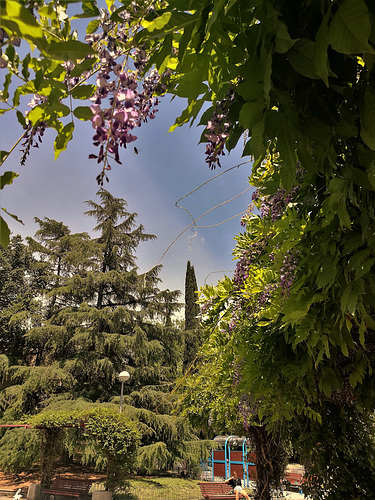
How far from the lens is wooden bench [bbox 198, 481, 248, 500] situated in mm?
8971

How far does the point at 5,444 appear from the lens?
1368 cm

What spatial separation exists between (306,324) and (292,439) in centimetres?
277

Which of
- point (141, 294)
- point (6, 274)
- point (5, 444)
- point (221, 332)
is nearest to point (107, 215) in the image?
point (141, 294)

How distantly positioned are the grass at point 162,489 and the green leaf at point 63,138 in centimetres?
1338

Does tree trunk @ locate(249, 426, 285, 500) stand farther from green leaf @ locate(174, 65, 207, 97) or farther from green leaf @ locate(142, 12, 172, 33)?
green leaf @ locate(142, 12, 172, 33)

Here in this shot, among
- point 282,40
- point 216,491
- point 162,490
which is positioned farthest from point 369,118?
point 162,490

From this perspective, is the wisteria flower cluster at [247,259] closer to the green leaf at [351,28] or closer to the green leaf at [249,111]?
the green leaf at [249,111]

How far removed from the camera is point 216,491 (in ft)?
32.2

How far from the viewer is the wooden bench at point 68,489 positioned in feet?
30.7

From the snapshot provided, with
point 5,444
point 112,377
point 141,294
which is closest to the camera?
point 5,444

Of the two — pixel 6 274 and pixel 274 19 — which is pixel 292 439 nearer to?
pixel 274 19

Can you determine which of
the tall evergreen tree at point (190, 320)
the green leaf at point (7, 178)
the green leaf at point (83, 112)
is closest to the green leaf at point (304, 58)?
the green leaf at point (83, 112)

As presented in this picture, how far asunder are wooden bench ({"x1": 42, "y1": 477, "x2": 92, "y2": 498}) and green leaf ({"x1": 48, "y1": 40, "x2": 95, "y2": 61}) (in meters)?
11.3

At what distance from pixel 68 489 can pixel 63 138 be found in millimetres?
11402
